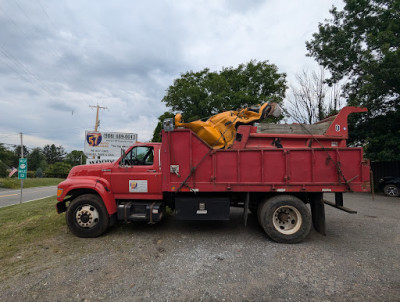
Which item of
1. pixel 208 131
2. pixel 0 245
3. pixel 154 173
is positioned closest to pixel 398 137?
pixel 208 131

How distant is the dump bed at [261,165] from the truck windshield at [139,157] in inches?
24.5

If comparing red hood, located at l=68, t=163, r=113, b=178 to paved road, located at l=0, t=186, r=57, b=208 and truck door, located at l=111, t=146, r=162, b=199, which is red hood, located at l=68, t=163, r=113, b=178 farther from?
paved road, located at l=0, t=186, r=57, b=208

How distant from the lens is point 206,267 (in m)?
3.37

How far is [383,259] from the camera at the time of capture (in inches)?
142

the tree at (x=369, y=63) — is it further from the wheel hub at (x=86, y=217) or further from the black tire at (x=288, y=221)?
the wheel hub at (x=86, y=217)

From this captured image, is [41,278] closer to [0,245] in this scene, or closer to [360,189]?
[0,245]

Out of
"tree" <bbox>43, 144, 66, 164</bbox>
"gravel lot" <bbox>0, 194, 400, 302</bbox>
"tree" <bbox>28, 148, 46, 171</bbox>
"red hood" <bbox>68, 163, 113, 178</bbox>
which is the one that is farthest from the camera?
"tree" <bbox>43, 144, 66, 164</bbox>

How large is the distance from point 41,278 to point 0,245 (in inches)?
84.6

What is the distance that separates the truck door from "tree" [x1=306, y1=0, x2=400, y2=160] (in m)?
11.2

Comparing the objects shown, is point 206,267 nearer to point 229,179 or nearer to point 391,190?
point 229,179

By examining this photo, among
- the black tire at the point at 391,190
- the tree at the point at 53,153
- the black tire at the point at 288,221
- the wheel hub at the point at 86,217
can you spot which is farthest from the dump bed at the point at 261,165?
the tree at the point at 53,153

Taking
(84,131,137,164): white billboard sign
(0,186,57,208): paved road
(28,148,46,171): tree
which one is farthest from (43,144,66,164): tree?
(84,131,137,164): white billboard sign

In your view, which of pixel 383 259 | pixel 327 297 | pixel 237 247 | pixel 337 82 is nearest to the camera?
pixel 327 297

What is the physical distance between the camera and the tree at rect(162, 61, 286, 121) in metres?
15.5
